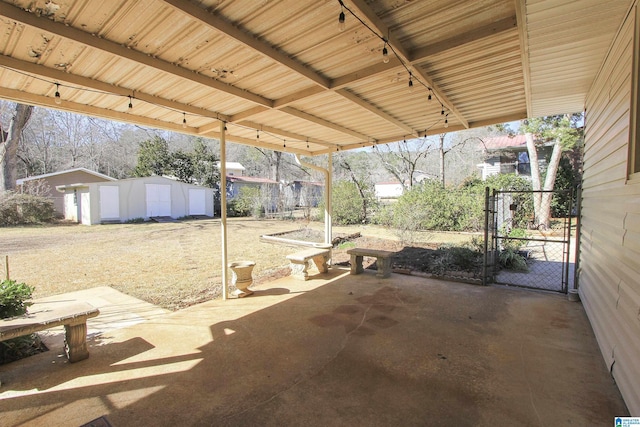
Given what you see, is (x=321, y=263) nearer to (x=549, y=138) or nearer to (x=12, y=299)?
(x=12, y=299)

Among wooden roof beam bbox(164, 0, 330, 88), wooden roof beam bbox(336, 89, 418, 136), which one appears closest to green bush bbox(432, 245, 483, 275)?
wooden roof beam bbox(336, 89, 418, 136)

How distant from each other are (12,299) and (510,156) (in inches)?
781

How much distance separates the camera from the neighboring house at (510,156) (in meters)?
16.1

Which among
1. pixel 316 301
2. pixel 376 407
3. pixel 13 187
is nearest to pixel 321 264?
pixel 316 301

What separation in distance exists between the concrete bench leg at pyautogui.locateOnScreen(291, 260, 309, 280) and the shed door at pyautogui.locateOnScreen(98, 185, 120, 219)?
14794mm

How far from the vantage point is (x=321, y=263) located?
19.5ft

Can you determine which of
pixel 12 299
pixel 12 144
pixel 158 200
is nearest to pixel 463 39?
pixel 12 299

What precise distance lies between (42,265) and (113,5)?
7.32m

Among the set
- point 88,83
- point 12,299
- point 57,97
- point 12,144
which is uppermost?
point 12,144

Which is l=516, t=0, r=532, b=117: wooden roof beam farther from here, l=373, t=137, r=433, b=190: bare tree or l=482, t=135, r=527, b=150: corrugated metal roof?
l=482, t=135, r=527, b=150: corrugated metal roof

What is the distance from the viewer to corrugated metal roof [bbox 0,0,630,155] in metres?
2.06

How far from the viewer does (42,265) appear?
6793mm

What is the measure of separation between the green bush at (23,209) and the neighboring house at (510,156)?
22.3 meters

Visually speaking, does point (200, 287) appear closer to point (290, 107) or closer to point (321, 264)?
point (321, 264)
